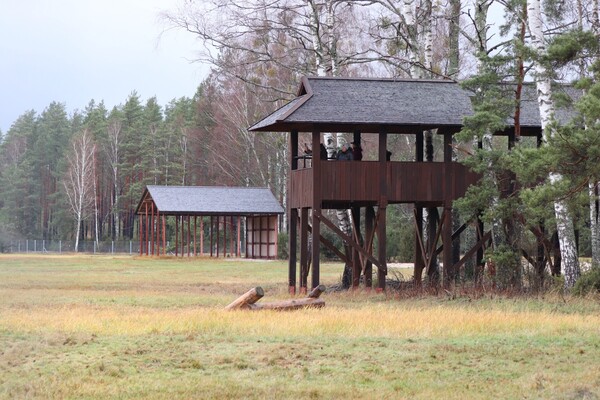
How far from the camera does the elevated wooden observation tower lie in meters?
29.4

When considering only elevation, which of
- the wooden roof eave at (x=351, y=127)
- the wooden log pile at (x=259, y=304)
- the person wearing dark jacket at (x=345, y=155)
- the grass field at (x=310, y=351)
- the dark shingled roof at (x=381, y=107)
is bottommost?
the grass field at (x=310, y=351)

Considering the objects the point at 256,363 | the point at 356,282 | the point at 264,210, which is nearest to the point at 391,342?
the point at 256,363

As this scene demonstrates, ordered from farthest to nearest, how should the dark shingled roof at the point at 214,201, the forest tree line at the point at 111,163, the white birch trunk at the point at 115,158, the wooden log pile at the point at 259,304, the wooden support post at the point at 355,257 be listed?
the white birch trunk at the point at 115,158 < the forest tree line at the point at 111,163 < the dark shingled roof at the point at 214,201 < the wooden support post at the point at 355,257 < the wooden log pile at the point at 259,304

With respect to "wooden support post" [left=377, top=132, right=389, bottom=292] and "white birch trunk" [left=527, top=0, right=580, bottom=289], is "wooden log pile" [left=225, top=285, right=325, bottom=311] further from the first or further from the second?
"wooden support post" [left=377, top=132, right=389, bottom=292]

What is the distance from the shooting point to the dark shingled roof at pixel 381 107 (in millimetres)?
29109

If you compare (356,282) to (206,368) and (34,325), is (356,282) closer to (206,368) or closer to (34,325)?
(34,325)

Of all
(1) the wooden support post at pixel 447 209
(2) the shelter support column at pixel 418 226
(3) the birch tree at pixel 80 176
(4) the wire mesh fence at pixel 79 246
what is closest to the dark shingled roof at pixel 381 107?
(2) the shelter support column at pixel 418 226

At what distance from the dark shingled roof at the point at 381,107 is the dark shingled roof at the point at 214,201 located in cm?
3399

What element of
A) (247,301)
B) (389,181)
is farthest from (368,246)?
(247,301)

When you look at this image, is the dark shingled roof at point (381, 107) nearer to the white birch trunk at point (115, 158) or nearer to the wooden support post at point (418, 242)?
the wooden support post at point (418, 242)

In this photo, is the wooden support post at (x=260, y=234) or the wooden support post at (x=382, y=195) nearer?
the wooden support post at (x=382, y=195)

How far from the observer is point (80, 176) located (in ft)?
318

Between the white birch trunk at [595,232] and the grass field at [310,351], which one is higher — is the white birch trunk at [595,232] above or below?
above

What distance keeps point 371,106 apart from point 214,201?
37.4m
